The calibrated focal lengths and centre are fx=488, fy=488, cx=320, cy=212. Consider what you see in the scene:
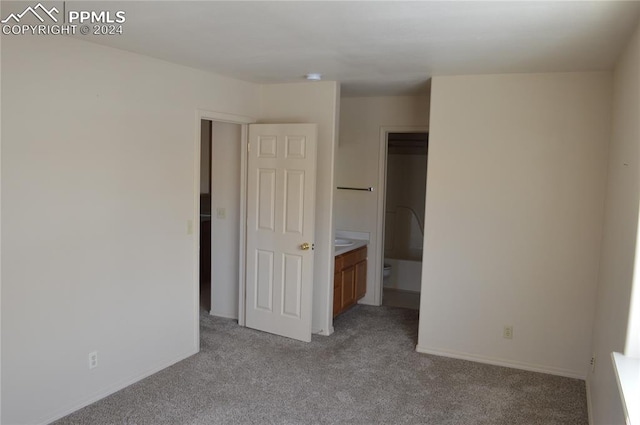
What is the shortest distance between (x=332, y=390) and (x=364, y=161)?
2865mm

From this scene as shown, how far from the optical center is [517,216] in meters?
3.90

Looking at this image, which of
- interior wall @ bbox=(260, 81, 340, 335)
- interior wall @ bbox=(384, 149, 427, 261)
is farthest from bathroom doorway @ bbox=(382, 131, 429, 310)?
interior wall @ bbox=(260, 81, 340, 335)

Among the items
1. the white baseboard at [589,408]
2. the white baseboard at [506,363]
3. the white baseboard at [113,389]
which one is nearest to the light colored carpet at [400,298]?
the white baseboard at [506,363]

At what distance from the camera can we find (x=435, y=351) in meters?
4.25

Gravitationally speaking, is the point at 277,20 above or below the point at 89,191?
above

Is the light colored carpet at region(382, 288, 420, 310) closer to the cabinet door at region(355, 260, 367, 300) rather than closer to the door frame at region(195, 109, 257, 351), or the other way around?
the cabinet door at region(355, 260, 367, 300)

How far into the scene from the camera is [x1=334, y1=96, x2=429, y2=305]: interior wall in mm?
5477

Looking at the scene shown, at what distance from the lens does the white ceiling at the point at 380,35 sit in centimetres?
232

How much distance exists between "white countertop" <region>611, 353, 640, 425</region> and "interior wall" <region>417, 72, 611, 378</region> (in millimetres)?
1669

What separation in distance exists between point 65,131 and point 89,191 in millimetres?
404

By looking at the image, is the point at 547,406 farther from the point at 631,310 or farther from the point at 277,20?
the point at 277,20

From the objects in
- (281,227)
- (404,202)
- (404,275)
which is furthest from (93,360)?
(404,202)

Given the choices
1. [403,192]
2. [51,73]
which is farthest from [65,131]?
[403,192]

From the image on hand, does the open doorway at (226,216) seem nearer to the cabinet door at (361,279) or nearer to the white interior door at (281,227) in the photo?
the white interior door at (281,227)
